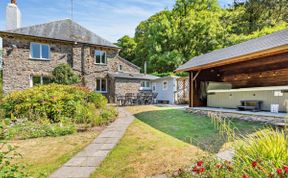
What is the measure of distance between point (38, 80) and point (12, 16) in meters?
5.67

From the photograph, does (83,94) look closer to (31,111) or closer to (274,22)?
(31,111)

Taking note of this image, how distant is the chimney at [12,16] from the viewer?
14.6m

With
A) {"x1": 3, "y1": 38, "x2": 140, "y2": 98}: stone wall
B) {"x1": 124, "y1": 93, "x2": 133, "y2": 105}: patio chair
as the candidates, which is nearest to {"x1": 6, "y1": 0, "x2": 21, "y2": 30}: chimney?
{"x1": 3, "y1": 38, "x2": 140, "y2": 98}: stone wall

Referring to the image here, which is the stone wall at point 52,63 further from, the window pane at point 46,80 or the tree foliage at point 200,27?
the tree foliage at point 200,27

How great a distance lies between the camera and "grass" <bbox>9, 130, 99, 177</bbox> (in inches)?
127

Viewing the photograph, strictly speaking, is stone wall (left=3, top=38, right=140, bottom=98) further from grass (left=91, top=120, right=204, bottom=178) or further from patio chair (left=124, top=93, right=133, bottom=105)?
grass (left=91, top=120, right=204, bottom=178)

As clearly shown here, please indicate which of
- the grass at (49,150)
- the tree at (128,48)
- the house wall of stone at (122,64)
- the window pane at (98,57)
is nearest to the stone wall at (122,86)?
the house wall of stone at (122,64)

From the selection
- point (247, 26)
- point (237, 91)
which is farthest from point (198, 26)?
point (237, 91)

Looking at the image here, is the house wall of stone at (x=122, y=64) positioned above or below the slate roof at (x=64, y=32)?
below

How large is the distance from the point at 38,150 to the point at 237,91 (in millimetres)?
8244

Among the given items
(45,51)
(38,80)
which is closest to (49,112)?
(38,80)

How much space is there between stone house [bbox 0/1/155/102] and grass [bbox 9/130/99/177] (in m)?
11.1

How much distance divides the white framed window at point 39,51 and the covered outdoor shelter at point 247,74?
1163cm

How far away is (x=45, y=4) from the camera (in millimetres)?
11500
